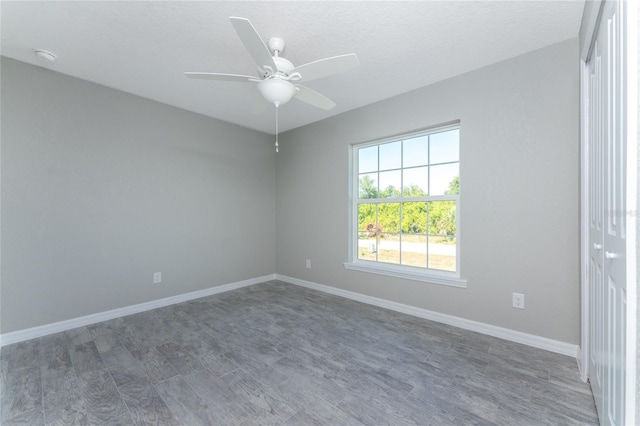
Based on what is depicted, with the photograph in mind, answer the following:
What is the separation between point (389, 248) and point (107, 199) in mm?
3280

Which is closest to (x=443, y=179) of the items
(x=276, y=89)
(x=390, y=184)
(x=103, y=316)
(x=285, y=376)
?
(x=390, y=184)

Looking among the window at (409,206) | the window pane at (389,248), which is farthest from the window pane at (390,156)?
the window pane at (389,248)

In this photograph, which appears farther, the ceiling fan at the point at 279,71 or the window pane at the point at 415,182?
the window pane at the point at 415,182

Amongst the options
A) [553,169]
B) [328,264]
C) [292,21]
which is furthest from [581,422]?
[292,21]

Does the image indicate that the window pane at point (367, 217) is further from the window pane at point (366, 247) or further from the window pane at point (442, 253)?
the window pane at point (442, 253)

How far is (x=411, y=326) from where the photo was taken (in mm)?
2664

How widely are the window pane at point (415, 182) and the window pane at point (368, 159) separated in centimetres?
46

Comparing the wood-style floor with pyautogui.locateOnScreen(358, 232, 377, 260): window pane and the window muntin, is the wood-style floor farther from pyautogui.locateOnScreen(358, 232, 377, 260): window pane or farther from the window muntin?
pyautogui.locateOnScreen(358, 232, 377, 260): window pane

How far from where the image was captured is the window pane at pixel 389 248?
3254 millimetres

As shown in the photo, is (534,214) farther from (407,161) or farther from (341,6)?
(341,6)

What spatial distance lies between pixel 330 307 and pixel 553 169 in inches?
101

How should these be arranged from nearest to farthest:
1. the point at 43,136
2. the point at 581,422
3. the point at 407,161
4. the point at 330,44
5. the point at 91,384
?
the point at 581,422 < the point at 91,384 < the point at 330,44 < the point at 43,136 < the point at 407,161

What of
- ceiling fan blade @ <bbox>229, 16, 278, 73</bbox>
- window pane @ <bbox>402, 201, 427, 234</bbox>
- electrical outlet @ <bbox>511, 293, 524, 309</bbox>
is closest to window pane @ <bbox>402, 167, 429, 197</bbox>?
window pane @ <bbox>402, 201, 427, 234</bbox>

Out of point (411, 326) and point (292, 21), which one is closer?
point (292, 21)
